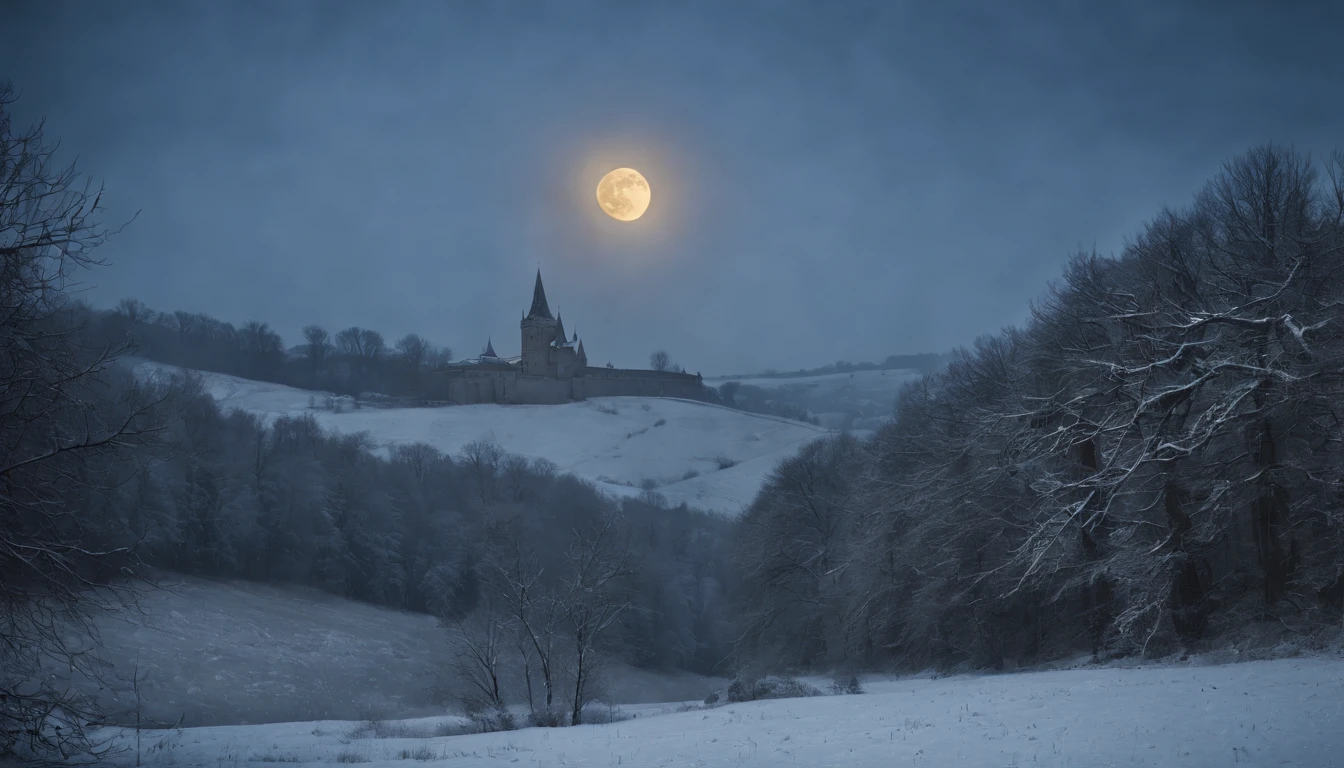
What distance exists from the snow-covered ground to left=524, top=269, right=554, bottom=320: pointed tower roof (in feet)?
396

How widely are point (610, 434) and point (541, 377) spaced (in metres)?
30.8

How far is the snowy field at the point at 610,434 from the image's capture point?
80.6 meters

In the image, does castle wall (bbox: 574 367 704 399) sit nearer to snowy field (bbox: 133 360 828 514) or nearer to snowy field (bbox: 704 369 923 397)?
snowy field (bbox: 704 369 923 397)

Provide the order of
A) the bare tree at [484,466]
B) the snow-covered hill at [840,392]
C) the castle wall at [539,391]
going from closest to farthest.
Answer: the bare tree at [484,466], the snow-covered hill at [840,392], the castle wall at [539,391]

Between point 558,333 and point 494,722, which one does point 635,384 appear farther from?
point 494,722

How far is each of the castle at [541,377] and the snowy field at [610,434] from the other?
517 inches

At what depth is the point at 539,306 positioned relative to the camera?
137 metres

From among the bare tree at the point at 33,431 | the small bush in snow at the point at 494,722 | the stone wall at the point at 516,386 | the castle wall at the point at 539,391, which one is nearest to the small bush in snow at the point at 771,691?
the small bush in snow at the point at 494,722

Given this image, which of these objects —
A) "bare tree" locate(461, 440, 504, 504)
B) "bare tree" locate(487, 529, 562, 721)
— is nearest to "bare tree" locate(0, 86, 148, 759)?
"bare tree" locate(487, 529, 562, 721)

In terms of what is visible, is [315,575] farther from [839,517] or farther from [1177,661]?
[1177,661]

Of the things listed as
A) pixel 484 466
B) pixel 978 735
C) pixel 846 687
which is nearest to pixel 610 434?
pixel 484 466

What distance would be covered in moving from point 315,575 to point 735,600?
27.6 m

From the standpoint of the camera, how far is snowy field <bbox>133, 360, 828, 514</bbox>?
265 ft

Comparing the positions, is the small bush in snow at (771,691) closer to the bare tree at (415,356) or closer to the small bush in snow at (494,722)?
the small bush in snow at (494,722)
